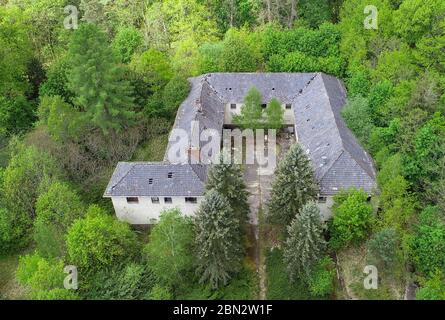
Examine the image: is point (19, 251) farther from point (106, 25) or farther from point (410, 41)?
point (410, 41)

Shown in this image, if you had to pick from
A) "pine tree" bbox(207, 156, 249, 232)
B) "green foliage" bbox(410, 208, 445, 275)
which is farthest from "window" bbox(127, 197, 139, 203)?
"green foliage" bbox(410, 208, 445, 275)

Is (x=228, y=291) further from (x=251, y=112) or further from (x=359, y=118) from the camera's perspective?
(x=359, y=118)

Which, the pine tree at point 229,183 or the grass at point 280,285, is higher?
the pine tree at point 229,183

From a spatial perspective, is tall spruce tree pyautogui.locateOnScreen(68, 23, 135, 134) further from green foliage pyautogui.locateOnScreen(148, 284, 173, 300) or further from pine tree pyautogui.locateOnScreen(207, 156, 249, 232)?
green foliage pyautogui.locateOnScreen(148, 284, 173, 300)

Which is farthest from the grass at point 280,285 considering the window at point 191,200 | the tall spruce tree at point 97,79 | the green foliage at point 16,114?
the green foliage at point 16,114

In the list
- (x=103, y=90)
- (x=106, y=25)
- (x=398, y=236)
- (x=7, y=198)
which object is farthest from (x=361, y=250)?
(x=106, y=25)

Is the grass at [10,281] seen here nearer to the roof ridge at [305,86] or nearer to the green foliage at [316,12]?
the roof ridge at [305,86]

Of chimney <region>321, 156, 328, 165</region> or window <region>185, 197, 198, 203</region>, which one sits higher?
chimney <region>321, 156, 328, 165</region>
